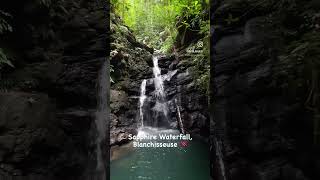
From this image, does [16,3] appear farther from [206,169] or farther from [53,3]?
Answer: [206,169]

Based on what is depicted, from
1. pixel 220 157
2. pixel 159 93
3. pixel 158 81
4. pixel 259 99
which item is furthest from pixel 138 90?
pixel 259 99

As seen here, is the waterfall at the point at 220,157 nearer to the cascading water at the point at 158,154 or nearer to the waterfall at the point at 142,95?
the cascading water at the point at 158,154

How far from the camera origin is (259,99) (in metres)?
4.34

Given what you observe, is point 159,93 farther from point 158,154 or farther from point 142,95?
point 158,154

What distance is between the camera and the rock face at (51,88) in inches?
169

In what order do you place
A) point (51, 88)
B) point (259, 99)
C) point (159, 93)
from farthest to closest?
point (159, 93) → point (51, 88) → point (259, 99)

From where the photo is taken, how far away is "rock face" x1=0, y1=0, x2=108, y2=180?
4281mm

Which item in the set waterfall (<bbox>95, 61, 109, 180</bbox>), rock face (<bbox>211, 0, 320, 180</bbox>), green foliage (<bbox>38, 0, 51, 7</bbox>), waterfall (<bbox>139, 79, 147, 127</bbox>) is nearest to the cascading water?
waterfall (<bbox>139, 79, 147, 127</bbox>)

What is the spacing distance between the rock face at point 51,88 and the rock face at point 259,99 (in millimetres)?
2036

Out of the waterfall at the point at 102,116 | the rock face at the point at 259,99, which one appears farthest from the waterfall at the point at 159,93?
the rock face at the point at 259,99

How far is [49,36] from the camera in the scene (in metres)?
4.74

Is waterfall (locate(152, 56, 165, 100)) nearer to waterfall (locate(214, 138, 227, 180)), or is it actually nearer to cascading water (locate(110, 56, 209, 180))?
cascading water (locate(110, 56, 209, 180))

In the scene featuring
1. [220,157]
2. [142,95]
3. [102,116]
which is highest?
[142,95]

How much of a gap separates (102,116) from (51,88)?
1025 millimetres
